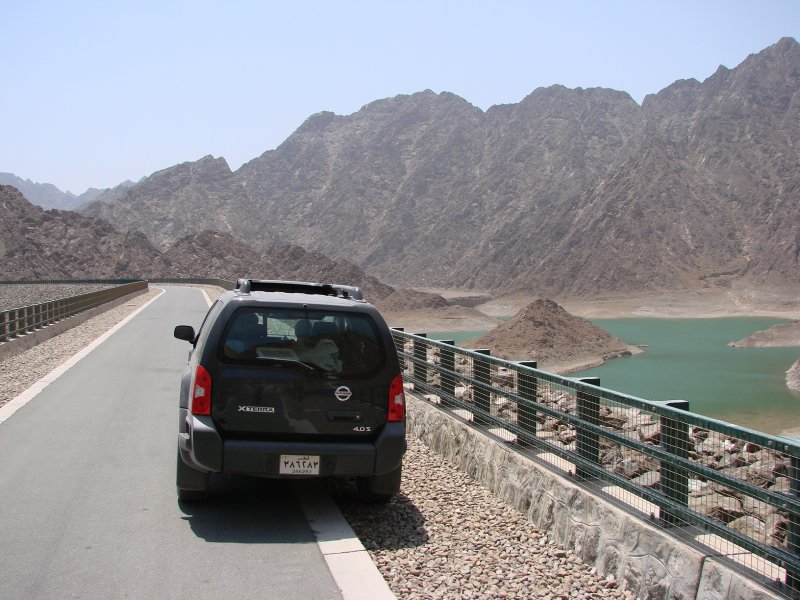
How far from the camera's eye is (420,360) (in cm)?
1148

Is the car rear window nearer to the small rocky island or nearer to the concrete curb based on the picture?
the concrete curb

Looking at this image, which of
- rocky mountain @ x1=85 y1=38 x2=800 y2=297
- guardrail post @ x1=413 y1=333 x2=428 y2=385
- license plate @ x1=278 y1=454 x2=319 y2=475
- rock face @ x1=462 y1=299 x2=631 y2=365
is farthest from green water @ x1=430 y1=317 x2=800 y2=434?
rocky mountain @ x1=85 y1=38 x2=800 y2=297

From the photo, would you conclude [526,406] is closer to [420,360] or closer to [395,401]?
[395,401]

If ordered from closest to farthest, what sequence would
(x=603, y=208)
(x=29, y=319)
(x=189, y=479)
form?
(x=189, y=479)
(x=29, y=319)
(x=603, y=208)

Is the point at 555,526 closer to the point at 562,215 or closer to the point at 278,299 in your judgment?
the point at 278,299

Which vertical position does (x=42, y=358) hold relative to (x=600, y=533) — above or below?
below

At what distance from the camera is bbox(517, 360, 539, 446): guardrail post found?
25.4ft

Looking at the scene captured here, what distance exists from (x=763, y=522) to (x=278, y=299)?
156 inches

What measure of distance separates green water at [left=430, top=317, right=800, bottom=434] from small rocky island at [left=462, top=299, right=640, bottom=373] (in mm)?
1147

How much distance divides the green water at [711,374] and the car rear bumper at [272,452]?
26.4 meters

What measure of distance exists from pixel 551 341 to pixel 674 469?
2112 inches

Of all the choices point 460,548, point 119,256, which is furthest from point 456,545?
point 119,256

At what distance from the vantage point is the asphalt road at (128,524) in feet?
18.0

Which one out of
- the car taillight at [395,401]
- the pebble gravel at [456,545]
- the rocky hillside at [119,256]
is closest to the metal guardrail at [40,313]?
the pebble gravel at [456,545]
